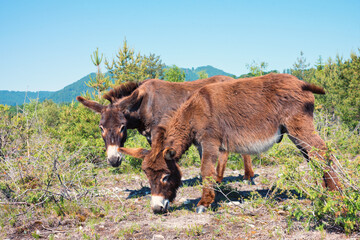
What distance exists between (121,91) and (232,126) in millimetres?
2827

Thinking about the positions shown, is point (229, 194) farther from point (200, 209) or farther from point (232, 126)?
point (232, 126)

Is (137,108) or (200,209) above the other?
(137,108)

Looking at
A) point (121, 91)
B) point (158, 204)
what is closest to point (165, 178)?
point (158, 204)

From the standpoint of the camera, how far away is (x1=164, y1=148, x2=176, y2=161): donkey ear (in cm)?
416

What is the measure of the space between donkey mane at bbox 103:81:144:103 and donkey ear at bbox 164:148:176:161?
7.85ft

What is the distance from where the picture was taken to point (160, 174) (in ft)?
14.1

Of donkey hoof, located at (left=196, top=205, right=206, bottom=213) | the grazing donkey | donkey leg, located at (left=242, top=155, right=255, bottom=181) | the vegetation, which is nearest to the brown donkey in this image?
donkey hoof, located at (left=196, top=205, right=206, bottom=213)

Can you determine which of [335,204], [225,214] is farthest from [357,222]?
[225,214]

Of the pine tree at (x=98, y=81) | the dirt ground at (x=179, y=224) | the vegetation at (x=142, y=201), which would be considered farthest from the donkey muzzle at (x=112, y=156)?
the pine tree at (x=98, y=81)

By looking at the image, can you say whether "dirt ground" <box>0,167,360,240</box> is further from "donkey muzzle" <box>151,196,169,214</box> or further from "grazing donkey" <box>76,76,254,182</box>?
"grazing donkey" <box>76,76,254,182</box>

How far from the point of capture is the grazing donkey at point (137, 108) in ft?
18.3

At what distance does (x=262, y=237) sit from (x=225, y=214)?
39.8 inches

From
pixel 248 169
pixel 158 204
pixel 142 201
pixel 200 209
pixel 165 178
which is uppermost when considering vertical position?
pixel 165 178

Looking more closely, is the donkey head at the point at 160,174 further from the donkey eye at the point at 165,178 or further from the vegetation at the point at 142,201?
the vegetation at the point at 142,201
